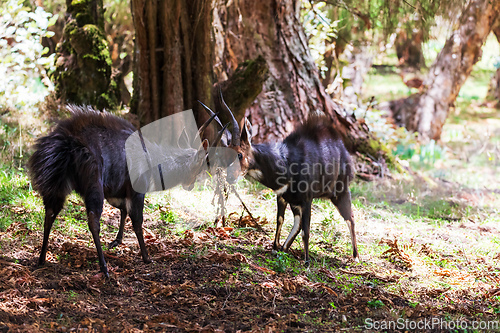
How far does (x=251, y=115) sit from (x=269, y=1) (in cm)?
206

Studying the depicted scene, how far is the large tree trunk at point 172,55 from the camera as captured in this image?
6262mm

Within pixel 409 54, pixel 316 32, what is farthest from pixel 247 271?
pixel 409 54

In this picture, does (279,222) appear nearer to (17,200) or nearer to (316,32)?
(17,200)

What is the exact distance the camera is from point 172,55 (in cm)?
638

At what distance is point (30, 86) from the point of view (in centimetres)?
872

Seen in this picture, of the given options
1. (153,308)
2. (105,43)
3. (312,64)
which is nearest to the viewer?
(153,308)

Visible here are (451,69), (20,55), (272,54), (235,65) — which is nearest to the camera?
(20,55)

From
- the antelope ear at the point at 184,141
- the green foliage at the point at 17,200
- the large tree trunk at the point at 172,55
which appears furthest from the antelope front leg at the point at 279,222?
the green foliage at the point at 17,200

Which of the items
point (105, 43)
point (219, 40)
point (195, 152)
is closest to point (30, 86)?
point (105, 43)

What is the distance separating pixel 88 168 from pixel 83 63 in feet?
13.7

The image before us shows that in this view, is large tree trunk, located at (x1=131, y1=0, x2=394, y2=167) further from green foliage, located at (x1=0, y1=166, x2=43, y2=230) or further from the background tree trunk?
the background tree trunk

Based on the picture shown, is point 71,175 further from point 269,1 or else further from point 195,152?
point 269,1

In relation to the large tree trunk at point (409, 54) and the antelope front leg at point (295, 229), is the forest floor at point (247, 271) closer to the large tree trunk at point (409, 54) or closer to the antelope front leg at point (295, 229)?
the antelope front leg at point (295, 229)

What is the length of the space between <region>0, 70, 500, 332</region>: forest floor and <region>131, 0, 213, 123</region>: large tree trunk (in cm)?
134
